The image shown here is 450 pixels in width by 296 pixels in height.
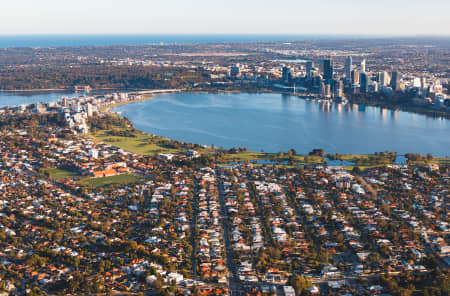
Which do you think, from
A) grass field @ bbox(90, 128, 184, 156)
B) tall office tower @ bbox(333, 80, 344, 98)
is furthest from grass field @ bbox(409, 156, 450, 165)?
tall office tower @ bbox(333, 80, 344, 98)

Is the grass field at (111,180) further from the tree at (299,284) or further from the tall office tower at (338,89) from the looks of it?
the tall office tower at (338,89)

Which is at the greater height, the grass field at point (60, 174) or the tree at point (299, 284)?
the grass field at point (60, 174)

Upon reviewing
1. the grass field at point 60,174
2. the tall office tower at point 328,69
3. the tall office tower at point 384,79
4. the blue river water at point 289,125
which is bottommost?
the grass field at point 60,174

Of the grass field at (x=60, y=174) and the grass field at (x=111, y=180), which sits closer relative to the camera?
the grass field at (x=111, y=180)

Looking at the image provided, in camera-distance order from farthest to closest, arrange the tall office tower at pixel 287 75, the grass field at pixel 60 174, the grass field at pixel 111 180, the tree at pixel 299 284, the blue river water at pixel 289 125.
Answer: the tall office tower at pixel 287 75 < the blue river water at pixel 289 125 < the grass field at pixel 60 174 < the grass field at pixel 111 180 < the tree at pixel 299 284

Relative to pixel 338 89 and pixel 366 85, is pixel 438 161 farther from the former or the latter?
pixel 366 85

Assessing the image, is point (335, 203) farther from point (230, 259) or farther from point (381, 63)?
point (381, 63)

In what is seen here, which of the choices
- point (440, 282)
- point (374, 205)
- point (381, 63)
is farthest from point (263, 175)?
point (381, 63)

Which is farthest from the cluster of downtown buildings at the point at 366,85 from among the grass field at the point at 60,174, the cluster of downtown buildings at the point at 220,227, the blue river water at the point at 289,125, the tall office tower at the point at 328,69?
the grass field at the point at 60,174
